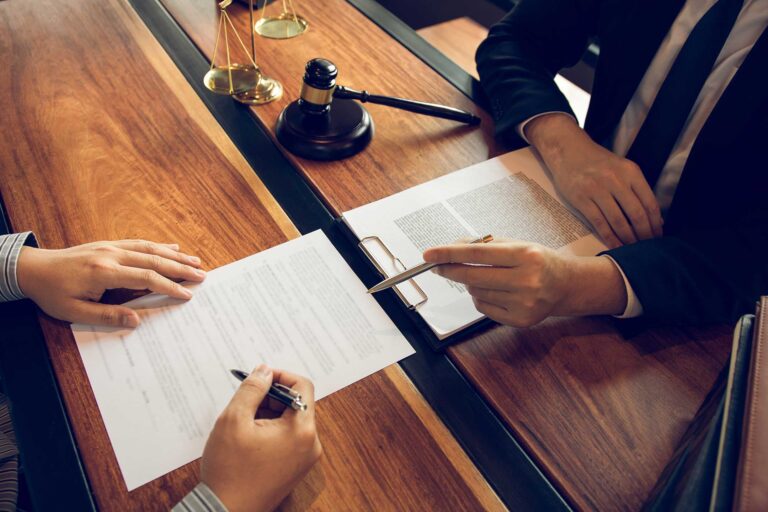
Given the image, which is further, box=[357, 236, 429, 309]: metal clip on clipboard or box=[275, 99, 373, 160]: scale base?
box=[275, 99, 373, 160]: scale base

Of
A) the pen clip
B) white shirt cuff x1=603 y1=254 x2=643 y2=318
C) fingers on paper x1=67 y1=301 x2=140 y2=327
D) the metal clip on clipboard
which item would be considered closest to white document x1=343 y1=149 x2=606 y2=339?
the metal clip on clipboard

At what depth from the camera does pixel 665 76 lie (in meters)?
1.00

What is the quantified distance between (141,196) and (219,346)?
0.33m

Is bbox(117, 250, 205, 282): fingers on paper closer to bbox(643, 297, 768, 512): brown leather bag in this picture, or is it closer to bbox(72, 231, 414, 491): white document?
bbox(72, 231, 414, 491): white document

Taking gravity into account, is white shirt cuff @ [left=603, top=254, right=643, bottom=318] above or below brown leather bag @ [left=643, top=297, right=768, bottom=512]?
below

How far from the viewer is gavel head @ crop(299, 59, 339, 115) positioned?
3.06 ft

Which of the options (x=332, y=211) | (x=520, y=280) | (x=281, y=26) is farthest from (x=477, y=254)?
(x=281, y=26)

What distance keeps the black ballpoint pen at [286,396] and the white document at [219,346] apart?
0.06 m

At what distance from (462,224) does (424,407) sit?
1.06ft

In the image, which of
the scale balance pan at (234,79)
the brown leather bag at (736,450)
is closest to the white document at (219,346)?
the brown leather bag at (736,450)

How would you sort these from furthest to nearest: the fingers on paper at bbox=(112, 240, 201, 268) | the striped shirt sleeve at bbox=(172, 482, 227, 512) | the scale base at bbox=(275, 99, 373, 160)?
the scale base at bbox=(275, 99, 373, 160) < the fingers on paper at bbox=(112, 240, 201, 268) < the striped shirt sleeve at bbox=(172, 482, 227, 512)

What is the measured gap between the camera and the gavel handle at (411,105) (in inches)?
40.5

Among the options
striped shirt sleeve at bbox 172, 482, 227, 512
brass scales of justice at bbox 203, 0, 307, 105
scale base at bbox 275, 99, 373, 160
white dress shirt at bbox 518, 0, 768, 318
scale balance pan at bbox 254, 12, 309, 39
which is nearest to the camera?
striped shirt sleeve at bbox 172, 482, 227, 512

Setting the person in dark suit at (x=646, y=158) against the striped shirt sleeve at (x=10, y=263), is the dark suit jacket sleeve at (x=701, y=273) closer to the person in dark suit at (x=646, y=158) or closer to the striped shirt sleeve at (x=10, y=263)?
the person in dark suit at (x=646, y=158)
